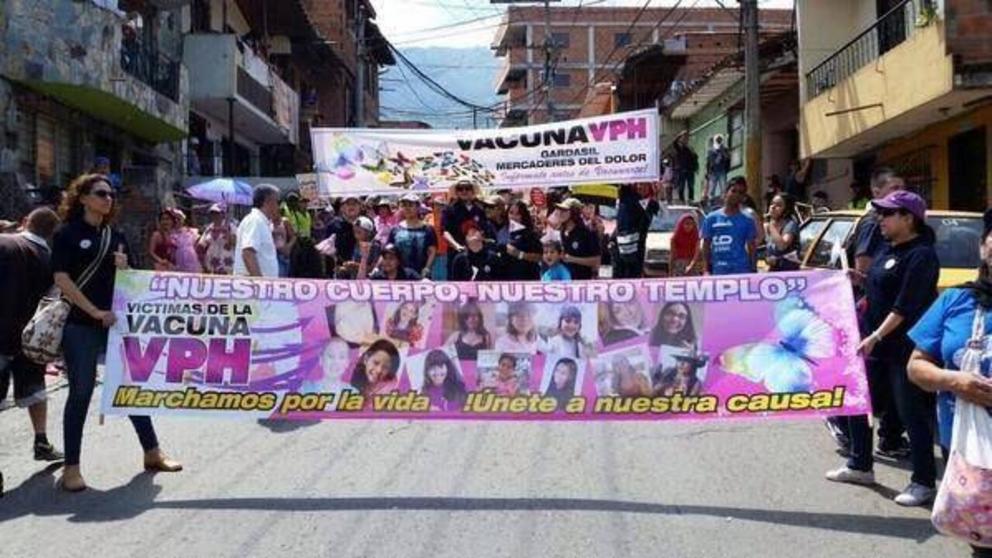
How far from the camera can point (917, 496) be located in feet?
19.2

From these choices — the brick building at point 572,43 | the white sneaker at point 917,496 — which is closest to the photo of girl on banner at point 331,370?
the white sneaker at point 917,496

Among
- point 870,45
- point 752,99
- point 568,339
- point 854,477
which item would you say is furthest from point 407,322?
point 870,45

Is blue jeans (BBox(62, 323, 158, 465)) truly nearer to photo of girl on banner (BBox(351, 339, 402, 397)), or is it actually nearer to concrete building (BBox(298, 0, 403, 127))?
photo of girl on banner (BBox(351, 339, 402, 397))

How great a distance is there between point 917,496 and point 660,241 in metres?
14.1

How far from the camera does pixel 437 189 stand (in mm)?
12195

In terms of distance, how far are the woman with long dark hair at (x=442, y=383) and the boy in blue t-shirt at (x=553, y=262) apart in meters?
3.29

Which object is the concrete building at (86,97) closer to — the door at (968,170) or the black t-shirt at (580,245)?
the black t-shirt at (580,245)

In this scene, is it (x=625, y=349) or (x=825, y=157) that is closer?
(x=625, y=349)

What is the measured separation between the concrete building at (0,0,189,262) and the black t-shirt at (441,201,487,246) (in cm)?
413

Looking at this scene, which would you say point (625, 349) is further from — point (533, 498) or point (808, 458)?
point (808, 458)

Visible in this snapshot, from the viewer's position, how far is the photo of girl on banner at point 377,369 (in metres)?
6.53

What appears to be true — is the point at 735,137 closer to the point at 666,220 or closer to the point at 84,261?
the point at 666,220

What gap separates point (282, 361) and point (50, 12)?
38.7 ft

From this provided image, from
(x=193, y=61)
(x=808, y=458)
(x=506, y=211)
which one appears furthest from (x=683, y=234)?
(x=193, y=61)
